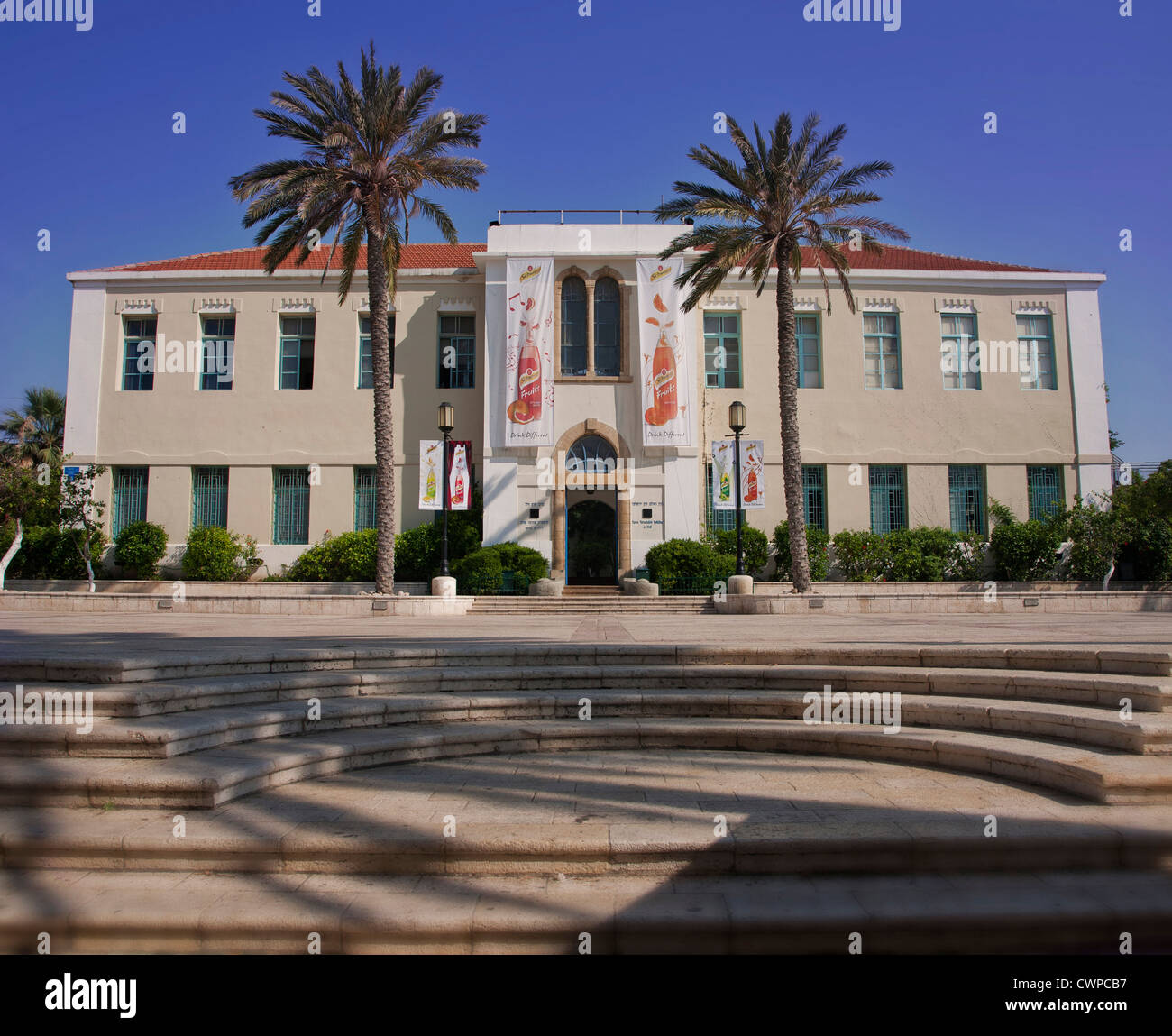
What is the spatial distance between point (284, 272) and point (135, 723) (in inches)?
939

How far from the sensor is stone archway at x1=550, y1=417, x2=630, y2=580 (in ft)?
77.8

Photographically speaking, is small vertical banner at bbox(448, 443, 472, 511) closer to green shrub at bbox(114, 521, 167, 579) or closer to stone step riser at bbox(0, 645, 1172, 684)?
green shrub at bbox(114, 521, 167, 579)

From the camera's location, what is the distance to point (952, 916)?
3615 mm

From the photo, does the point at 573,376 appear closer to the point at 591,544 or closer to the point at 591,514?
the point at 591,514

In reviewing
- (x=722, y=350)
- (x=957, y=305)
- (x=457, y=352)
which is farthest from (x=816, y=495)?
(x=457, y=352)

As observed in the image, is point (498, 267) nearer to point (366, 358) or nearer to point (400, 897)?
point (366, 358)

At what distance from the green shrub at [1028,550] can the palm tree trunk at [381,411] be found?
18.7 meters

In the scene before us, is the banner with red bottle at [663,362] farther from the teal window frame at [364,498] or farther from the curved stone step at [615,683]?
the curved stone step at [615,683]

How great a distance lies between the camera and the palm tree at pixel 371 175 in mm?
18781

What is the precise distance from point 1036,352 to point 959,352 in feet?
8.92

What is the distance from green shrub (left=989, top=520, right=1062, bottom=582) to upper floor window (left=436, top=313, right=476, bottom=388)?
17.8 metres

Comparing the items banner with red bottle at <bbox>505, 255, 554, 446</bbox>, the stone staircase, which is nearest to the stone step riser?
the stone staircase

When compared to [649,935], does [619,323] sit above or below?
above
